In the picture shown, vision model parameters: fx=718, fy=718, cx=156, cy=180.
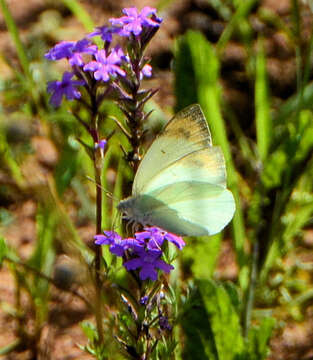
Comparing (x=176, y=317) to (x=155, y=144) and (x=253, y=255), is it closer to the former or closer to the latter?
(x=155, y=144)

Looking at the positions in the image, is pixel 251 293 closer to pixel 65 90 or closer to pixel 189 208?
pixel 189 208

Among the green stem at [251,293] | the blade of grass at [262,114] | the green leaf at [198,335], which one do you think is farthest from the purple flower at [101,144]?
the blade of grass at [262,114]

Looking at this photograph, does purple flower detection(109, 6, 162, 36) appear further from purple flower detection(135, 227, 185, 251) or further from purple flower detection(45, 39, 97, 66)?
purple flower detection(135, 227, 185, 251)

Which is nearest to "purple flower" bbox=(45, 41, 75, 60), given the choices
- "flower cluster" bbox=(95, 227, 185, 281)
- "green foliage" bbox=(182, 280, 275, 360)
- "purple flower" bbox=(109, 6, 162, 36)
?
"purple flower" bbox=(109, 6, 162, 36)

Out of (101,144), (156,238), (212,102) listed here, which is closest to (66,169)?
(212,102)

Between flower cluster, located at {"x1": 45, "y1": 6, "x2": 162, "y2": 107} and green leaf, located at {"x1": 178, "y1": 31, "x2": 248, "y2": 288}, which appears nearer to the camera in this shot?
flower cluster, located at {"x1": 45, "y1": 6, "x2": 162, "y2": 107}

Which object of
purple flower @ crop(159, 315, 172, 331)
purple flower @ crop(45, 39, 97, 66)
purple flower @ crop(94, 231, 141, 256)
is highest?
purple flower @ crop(45, 39, 97, 66)
